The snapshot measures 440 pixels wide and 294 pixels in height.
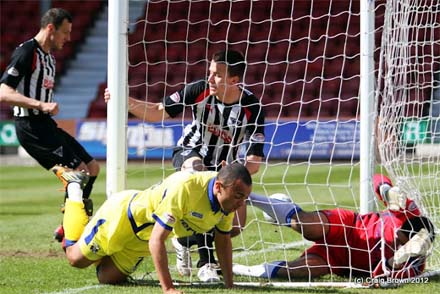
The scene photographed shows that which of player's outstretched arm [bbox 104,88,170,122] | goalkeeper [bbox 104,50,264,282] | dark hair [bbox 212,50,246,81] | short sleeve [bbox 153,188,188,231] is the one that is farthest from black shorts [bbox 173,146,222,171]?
short sleeve [bbox 153,188,188,231]

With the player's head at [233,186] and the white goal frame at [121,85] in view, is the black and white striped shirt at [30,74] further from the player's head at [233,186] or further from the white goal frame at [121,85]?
the player's head at [233,186]

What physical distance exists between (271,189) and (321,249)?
6974mm

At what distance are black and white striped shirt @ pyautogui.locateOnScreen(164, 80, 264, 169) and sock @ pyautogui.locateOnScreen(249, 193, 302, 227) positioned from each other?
59 cm

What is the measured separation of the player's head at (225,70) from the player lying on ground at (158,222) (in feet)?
4.01

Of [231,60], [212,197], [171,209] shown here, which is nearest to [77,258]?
[171,209]

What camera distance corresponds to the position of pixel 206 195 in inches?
224

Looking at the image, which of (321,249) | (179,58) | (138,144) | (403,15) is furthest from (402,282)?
(179,58)

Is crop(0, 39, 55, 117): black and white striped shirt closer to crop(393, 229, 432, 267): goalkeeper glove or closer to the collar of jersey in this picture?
the collar of jersey

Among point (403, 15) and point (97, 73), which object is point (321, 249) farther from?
→ point (97, 73)

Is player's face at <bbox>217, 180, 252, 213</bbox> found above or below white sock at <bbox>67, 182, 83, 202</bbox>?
above

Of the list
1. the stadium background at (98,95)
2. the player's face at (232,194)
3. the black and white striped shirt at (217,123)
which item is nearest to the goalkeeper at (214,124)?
the black and white striped shirt at (217,123)

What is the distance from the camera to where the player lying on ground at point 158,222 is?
5.50 meters

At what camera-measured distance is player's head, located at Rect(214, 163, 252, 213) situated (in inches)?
213

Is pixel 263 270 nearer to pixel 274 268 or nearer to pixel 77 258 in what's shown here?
pixel 274 268
